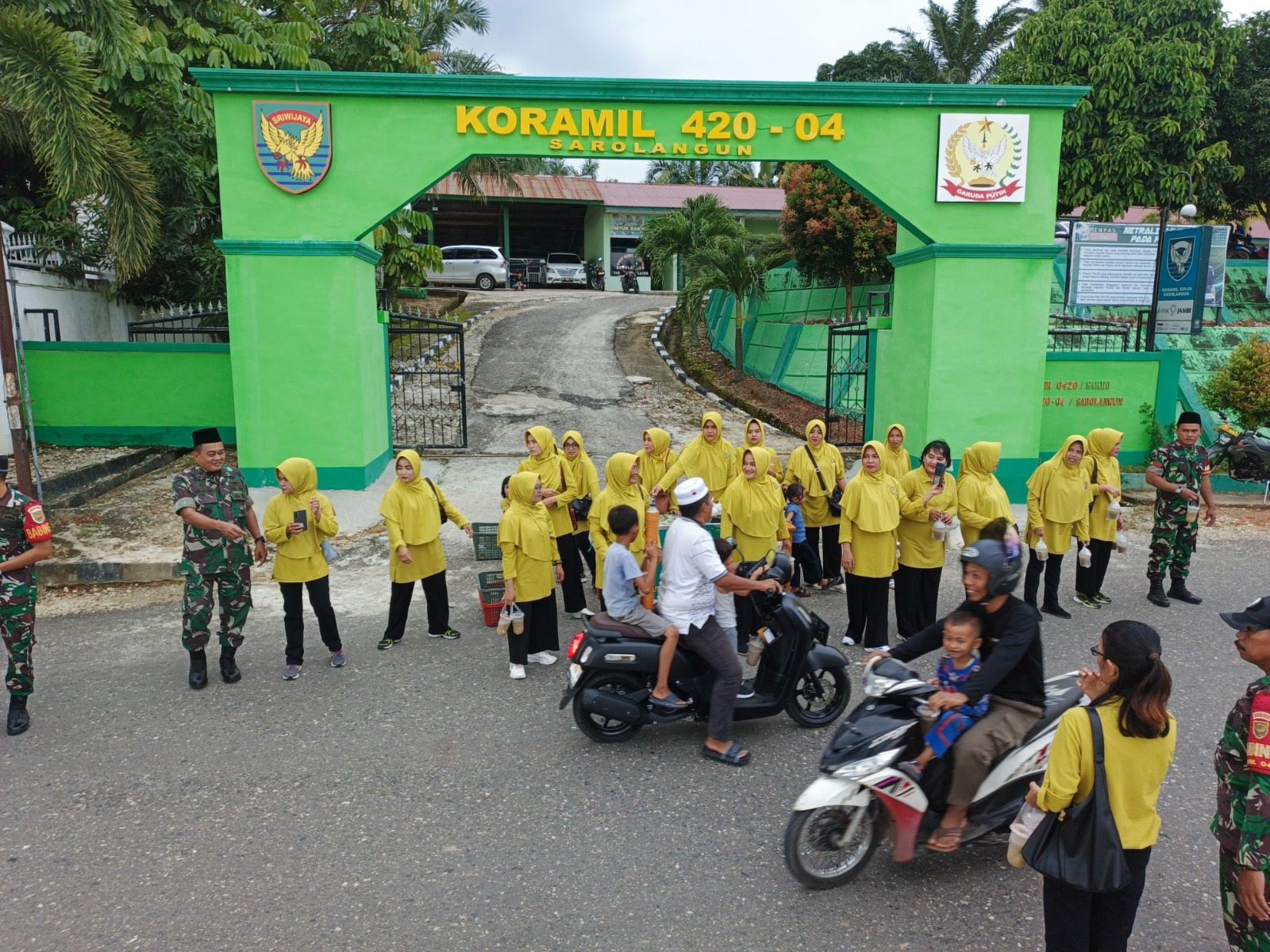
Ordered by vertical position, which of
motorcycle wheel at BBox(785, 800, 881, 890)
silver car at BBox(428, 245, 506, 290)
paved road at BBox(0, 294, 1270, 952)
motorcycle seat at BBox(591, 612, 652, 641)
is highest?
silver car at BBox(428, 245, 506, 290)

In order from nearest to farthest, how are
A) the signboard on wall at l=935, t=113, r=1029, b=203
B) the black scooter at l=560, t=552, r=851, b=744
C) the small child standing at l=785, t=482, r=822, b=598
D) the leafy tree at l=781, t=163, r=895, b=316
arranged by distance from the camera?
1. the black scooter at l=560, t=552, r=851, b=744
2. the small child standing at l=785, t=482, r=822, b=598
3. the signboard on wall at l=935, t=113, r=1029, b=203
4. the leafy tree at l=781, t=163, r=895, b=316

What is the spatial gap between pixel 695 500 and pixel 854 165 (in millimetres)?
7547

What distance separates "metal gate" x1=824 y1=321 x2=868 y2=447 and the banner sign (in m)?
3.30

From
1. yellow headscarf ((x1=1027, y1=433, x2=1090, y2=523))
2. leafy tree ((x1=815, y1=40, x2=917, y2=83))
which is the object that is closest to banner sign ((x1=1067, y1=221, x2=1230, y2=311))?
yellow headscarf ((x1=1027, y1=433, x2=1090, y2=523))

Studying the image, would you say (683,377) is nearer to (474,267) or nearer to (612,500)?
(612,500)

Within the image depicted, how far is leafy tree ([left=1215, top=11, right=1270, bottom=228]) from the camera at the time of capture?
2231cm

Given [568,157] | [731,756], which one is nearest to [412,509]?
[731,756]

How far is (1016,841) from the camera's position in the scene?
3.05m

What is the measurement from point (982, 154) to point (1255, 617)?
31.3ft

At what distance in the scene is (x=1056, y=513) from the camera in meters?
7.50

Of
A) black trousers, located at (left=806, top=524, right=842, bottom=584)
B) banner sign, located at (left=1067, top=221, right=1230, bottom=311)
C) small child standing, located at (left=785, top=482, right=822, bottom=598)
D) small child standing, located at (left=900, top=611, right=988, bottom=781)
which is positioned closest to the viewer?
small child standing, located at (left=900, top=611, right=988, bottom=781)

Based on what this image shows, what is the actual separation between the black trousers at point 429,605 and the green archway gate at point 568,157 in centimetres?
446

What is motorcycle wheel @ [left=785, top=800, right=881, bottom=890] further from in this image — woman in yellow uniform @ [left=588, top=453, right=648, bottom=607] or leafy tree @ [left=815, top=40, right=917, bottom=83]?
leafy tree @ [left=815, top=40, right=917, bottom=83]

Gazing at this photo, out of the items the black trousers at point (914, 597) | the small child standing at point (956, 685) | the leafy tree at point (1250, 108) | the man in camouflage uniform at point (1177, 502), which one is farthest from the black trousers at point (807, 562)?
the leafy tree at point (1250, 108)
